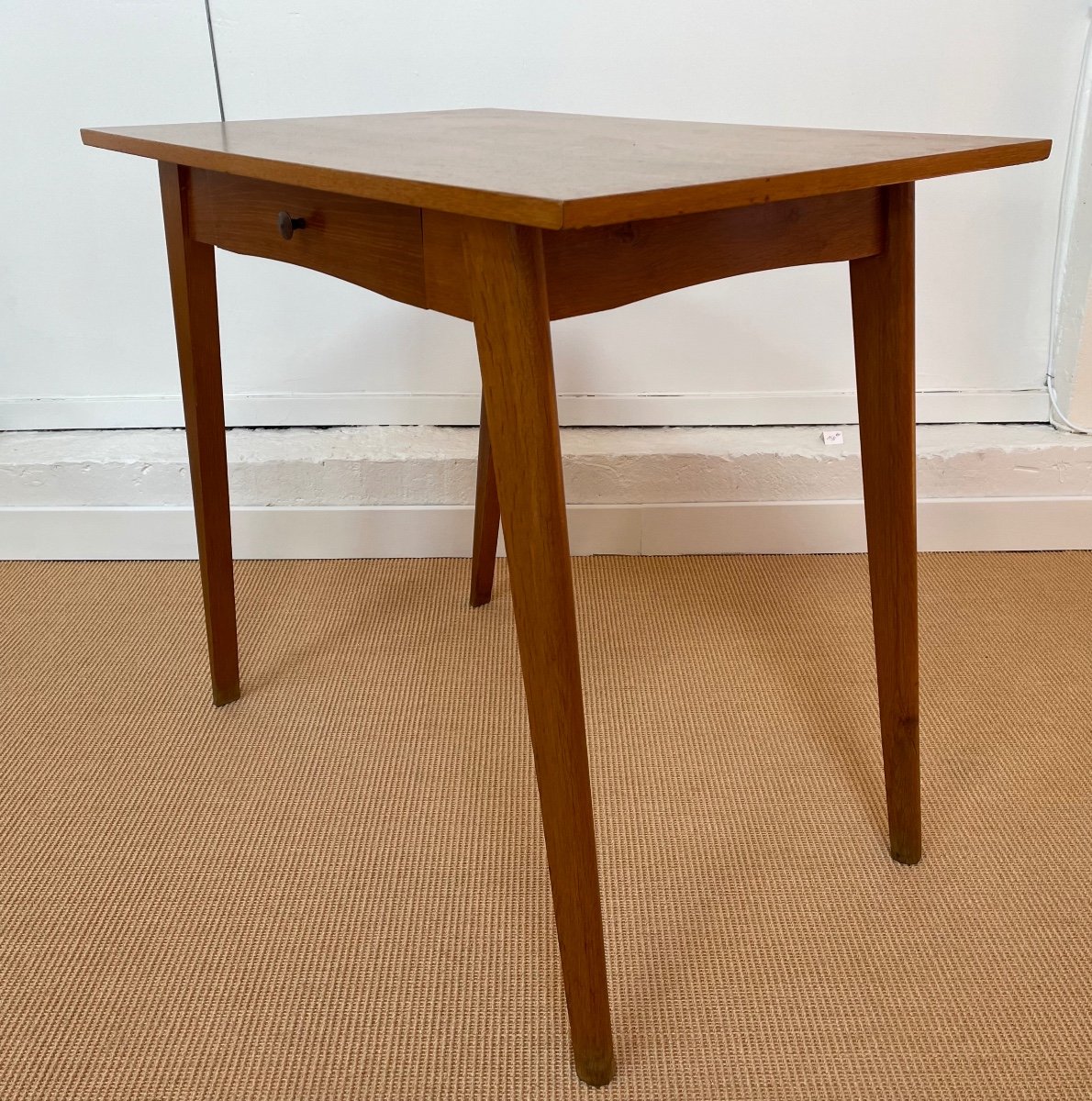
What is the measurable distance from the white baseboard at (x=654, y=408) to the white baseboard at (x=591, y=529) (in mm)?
156

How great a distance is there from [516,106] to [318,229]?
2.84 feet

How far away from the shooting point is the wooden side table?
69 centimetres

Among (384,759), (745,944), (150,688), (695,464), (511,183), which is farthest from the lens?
(695,464)

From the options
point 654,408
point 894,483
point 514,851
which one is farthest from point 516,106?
point 514,851

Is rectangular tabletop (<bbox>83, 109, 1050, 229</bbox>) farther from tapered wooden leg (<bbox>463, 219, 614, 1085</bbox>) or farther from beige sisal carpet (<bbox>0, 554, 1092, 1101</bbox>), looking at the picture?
beige sisal carpet (<bbox>0, 554, 1092, 1101</bbox>)

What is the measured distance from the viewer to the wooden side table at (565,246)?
0.69 m

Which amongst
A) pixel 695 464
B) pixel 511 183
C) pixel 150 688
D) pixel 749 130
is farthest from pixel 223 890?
pixel 695 464

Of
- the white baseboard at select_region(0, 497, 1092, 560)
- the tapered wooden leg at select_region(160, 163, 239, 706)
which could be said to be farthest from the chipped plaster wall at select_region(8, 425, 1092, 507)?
the tapered wooden leg at select_region(160, 163, 239, 706)

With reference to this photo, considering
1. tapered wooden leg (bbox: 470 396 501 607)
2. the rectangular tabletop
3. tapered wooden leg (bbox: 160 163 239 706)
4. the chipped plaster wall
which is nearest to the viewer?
the rectangular tabletop

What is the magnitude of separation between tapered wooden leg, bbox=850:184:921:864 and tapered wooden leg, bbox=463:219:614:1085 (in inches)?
14.4

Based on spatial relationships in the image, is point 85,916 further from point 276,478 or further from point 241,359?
point 241,359

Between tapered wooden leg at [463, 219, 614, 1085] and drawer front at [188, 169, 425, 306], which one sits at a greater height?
drawer front at [188, 169, 425, 306]

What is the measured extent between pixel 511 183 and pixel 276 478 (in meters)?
1.17

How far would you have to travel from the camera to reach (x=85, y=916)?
1022mm
